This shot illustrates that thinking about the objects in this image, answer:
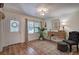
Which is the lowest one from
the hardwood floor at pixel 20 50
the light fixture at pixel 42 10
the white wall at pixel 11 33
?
the hardwood floor at pixel 20 50

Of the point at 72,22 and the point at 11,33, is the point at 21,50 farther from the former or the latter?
the point at 72,22

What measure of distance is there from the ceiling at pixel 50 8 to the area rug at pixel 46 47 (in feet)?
1.77

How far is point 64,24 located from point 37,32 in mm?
556

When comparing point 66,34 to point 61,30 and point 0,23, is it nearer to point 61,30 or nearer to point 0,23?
point 61,30

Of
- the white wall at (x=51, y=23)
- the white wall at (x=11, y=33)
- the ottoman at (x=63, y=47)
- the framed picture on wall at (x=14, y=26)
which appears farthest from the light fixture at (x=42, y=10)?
the ottoman at (x=63, y=47)

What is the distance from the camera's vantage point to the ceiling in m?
2.14

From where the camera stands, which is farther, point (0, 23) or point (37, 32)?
point (37, 32)

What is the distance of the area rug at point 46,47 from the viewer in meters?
2.17

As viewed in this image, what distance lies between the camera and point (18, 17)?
2.17 m

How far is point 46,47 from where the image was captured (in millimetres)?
2193

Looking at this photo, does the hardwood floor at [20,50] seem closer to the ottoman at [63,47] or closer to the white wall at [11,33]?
the white wall at [11,33]

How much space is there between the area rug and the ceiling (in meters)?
0.54

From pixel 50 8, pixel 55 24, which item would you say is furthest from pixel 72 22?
pixel 50 8
